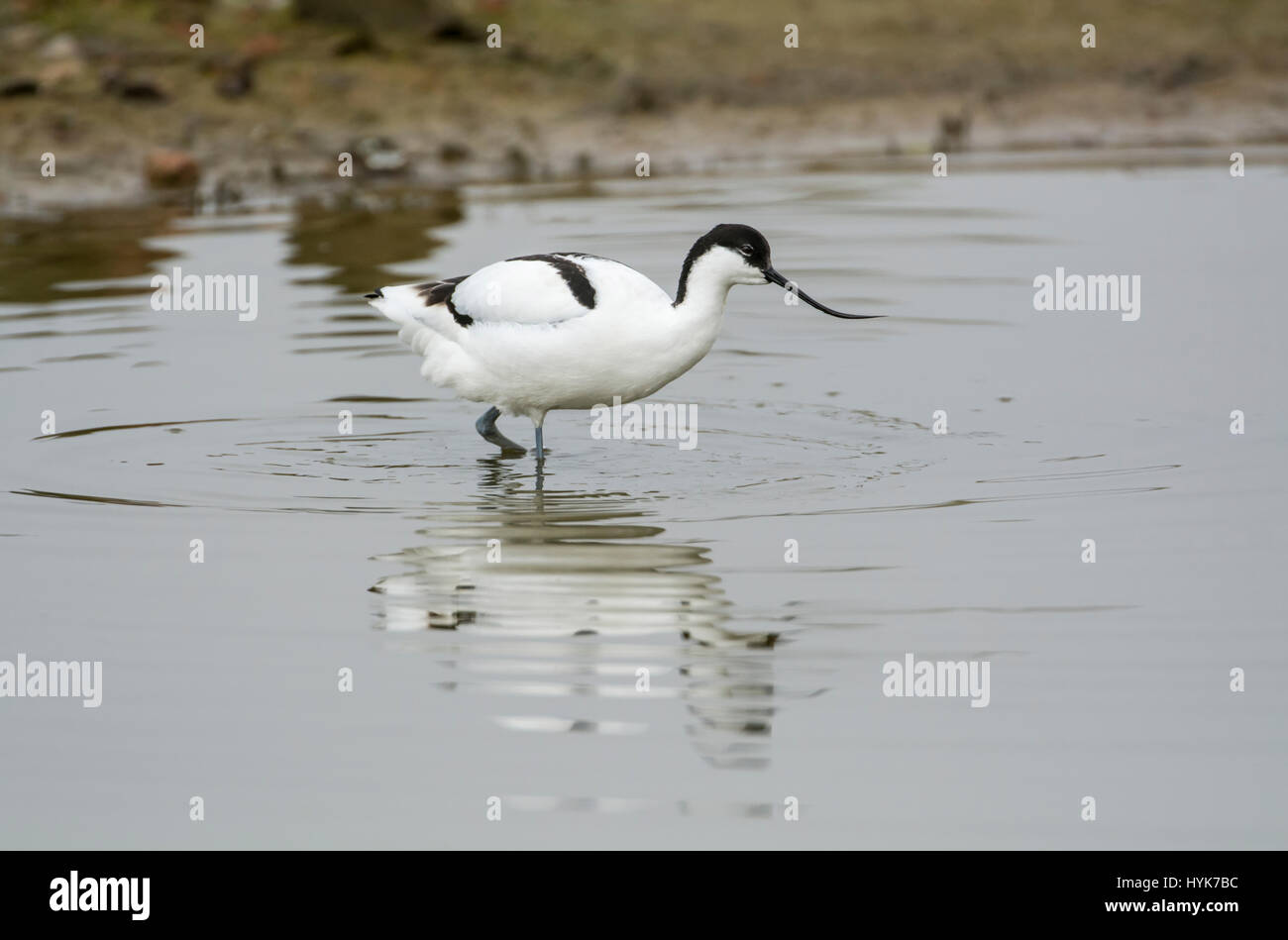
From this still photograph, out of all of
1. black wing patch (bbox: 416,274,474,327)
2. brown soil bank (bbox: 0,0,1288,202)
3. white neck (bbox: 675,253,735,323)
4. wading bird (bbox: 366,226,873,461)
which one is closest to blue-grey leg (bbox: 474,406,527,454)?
wading bird (bbox: 366,226,873,461)

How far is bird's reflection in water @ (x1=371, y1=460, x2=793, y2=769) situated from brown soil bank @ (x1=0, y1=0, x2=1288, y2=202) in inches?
393

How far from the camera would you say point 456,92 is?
19.1 meters

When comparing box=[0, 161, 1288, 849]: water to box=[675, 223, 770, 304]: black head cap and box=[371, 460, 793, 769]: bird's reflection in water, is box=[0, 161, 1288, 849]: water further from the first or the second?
box=[675, 223, 770, 304]: black head cap

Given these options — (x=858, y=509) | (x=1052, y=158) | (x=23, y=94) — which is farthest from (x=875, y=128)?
(x=858, y=509)

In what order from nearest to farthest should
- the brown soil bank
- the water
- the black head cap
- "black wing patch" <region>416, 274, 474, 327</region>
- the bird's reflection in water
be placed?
the water → the bird's reflection in water → the black head cap → "black wing patch" <region>416, 274, 474, 327</region> → the brown soil bank

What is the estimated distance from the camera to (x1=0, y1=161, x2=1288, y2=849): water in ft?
16.0

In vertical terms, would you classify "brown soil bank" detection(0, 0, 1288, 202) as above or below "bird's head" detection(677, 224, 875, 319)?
above

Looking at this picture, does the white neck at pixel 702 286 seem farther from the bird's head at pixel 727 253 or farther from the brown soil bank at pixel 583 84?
the brown soil bank at pixel 583 84

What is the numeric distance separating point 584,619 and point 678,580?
0.53 meters

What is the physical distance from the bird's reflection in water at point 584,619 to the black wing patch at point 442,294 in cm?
117

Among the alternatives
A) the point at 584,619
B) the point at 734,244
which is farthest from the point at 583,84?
the point at 584,619

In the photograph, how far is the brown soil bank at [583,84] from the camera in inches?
696

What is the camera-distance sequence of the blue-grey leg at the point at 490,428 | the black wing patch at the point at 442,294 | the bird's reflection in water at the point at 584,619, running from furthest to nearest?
the blue-grey leg at the point at 490,428 → the black wing patch at the point at 442,294 → the bird's reflection in water at the point at 584,619

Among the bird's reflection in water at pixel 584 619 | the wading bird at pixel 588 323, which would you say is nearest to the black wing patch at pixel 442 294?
the wading bird at pixel 588 323
